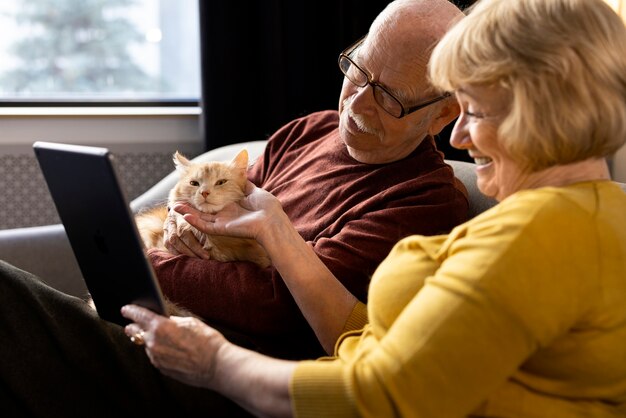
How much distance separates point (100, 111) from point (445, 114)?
181cm

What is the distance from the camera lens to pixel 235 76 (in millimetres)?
2951

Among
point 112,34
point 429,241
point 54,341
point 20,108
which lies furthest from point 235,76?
point 429,241

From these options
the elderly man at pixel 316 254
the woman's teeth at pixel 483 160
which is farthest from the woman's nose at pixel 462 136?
the elderly man at pixel 316 254

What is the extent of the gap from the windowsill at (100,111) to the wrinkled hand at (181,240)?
1.40 m

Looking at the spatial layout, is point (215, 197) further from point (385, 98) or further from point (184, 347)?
point (184, 347)

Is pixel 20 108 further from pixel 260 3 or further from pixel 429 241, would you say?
pixel 429 241

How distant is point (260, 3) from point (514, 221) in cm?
222

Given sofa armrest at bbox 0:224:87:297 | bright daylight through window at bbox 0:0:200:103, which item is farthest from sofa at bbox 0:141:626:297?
bright daylight through window at bbox 0:0:200:103

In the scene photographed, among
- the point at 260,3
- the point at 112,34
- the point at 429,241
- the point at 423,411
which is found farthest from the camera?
the point at 112,34

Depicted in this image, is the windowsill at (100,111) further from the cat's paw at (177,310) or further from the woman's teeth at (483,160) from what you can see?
the woman's teeth at (483,160)

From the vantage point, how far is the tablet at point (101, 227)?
3.52 feet

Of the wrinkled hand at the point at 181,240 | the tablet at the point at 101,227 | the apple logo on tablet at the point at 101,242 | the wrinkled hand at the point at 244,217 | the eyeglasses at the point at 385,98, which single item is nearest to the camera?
the tablet at the point at 101,227

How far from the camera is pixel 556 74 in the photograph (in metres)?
0.91

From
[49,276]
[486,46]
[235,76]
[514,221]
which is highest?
[486,46]
